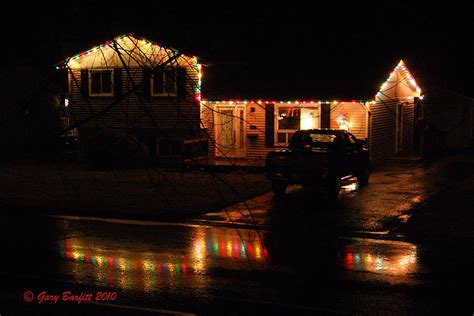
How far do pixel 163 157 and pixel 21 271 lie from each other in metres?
17.2

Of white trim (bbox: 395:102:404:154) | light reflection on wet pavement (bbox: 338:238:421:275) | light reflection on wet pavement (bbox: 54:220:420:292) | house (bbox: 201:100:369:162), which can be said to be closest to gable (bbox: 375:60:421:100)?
white trim (bbox: 395:102:404:154)

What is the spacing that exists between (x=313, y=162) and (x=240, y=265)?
753 cm

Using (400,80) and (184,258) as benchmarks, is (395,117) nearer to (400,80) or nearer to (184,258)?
(400,80)

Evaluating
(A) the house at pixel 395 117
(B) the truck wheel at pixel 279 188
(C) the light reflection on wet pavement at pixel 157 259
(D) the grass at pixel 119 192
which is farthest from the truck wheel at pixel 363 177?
(C) the light reflection on wet pavement at pixel 157 259

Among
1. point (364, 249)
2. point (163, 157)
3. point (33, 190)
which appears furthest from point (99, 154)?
point (364, 249)

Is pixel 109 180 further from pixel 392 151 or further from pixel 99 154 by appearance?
pixel 392 151

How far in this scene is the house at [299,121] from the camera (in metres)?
24.7

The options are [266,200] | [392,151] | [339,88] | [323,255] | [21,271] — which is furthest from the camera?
[392,151]

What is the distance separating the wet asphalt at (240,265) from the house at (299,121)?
8.88m

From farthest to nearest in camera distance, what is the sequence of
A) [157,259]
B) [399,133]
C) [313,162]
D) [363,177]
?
[399,133] < [363,177] < [313,162] < [157,259]

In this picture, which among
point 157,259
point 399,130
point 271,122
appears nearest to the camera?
point 157,259

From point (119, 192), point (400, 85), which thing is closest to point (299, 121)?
point (400, 85)

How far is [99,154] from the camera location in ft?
82.2

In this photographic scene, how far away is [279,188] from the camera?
18172mm
